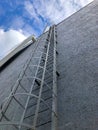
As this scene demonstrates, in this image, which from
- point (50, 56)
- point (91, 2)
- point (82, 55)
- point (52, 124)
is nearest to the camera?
point (52, 124)

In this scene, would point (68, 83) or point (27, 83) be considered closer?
point (68, 83)

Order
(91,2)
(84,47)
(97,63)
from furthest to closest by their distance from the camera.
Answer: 1. (91,2)
2. (84,47)
3. (97,63)

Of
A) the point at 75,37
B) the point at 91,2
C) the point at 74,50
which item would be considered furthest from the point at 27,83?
the point at 91,2

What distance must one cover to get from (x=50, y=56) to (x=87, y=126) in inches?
129

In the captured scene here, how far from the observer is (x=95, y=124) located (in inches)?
106

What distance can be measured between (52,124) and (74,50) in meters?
2.56

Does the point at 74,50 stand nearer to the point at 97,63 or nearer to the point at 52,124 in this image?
the point at 97,63

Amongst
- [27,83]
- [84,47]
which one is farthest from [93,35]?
[27,83]

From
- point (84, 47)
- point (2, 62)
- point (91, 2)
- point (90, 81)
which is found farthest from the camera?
point (2, 62)

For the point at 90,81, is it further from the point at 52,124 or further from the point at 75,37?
the point at 75,37

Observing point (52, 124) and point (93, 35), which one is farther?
point (93, 35)

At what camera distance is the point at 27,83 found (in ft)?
18.0

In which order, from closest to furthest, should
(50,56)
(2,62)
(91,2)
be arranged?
(50,56) < (91,2) < (2,62)

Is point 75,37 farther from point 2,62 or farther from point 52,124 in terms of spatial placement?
point 2,62
